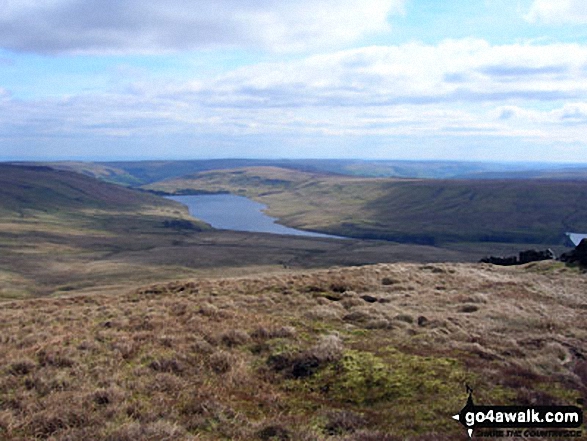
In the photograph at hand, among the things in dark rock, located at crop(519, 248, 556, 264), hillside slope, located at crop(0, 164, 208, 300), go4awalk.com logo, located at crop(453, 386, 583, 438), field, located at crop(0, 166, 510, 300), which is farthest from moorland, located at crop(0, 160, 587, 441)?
field, located at crop(0, 166, 510, 300)

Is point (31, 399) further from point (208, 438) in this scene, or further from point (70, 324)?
point (70, 324)

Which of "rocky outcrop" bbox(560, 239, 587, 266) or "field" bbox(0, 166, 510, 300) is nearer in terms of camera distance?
"rocky outcrop" bbox(560, 239, 587, 266)

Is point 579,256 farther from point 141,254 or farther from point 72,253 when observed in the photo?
point 72,253

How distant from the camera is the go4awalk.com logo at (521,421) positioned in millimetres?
9328

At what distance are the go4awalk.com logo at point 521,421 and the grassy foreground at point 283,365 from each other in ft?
1.52

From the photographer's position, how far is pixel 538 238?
192125mm

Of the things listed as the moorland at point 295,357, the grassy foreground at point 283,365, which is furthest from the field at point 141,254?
the grassy foreground at point 283,365

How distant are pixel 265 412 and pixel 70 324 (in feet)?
40.1

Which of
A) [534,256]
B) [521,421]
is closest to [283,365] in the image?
[521,421]

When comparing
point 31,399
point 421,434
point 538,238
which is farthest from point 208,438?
point 538,238

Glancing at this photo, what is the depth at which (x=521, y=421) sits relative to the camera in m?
9.80

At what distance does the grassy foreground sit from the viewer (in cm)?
1012

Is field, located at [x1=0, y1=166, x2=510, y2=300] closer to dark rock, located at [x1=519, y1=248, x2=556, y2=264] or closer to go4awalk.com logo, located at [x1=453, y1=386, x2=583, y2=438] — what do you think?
dark rock, located at [x1=519, y1=248, x2=556, y2=264]

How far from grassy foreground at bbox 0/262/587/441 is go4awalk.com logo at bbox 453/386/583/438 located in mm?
463
